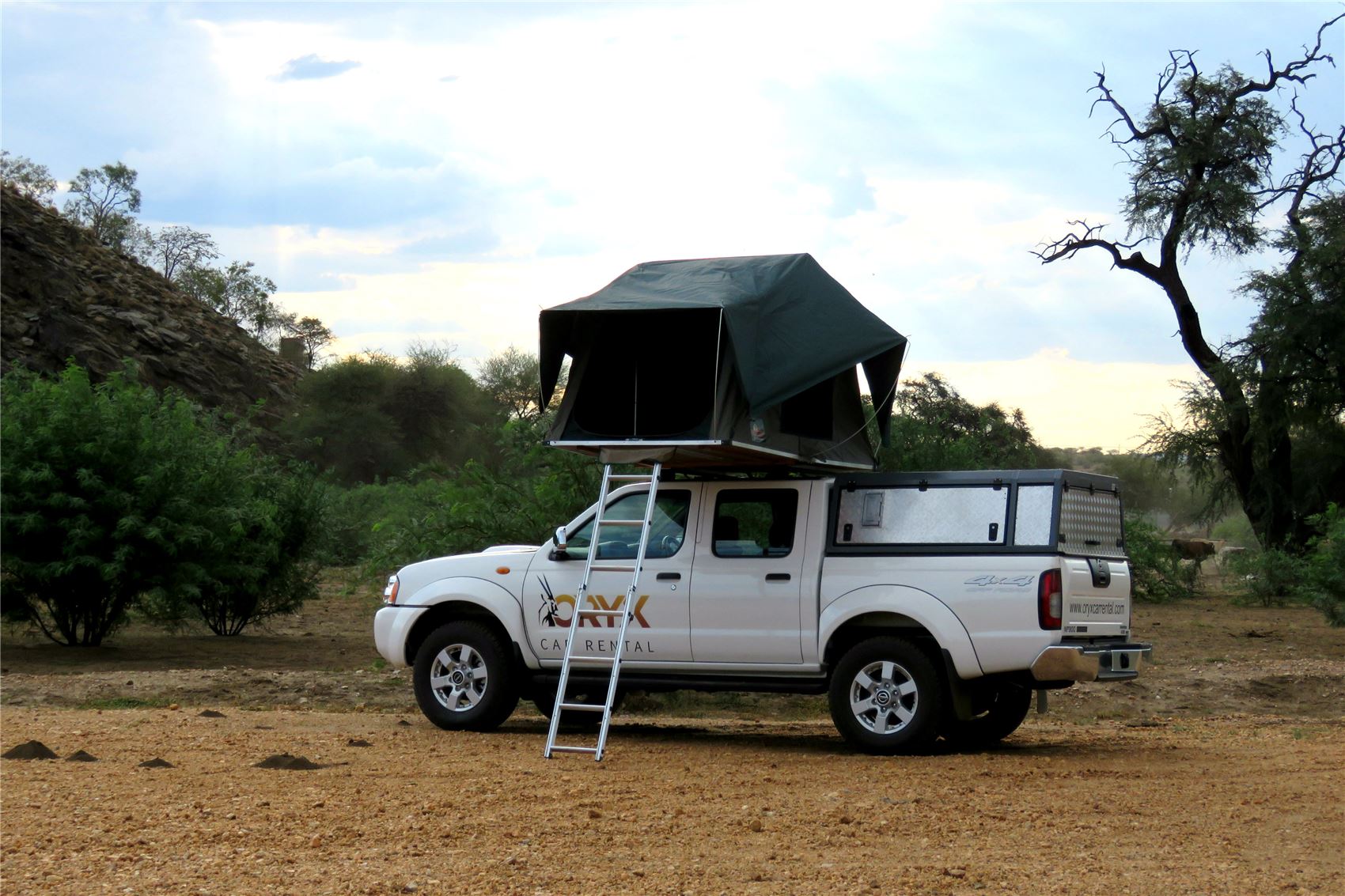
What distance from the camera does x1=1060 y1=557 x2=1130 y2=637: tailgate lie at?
9312mm

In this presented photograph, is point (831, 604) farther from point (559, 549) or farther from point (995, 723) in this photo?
point (559, 549)

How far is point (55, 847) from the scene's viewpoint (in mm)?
6355

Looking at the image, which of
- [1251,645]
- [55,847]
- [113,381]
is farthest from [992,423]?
[55,847]

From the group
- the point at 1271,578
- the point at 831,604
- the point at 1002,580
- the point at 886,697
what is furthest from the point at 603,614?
the point at 1271,578

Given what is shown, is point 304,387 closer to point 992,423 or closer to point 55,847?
point 992,423

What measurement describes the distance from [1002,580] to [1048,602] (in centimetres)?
33

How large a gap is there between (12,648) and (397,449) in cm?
3740

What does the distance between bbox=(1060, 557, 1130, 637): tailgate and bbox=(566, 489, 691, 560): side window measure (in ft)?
9.23

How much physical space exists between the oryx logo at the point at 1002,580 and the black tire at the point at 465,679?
12.0ft

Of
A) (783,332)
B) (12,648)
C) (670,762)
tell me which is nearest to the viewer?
(670,762)

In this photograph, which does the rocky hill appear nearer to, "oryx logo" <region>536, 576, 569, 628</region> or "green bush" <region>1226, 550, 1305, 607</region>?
"green bush" <region>1226, 550, 1305, 607</region>

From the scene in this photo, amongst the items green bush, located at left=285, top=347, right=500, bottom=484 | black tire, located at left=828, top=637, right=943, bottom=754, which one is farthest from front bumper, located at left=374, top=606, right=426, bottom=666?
green bush, located at left=285, top=347, right=500, bottom=484

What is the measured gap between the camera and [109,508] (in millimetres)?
17953

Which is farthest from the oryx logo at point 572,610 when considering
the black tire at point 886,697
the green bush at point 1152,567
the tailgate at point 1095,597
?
the green bush at point 1152,567
